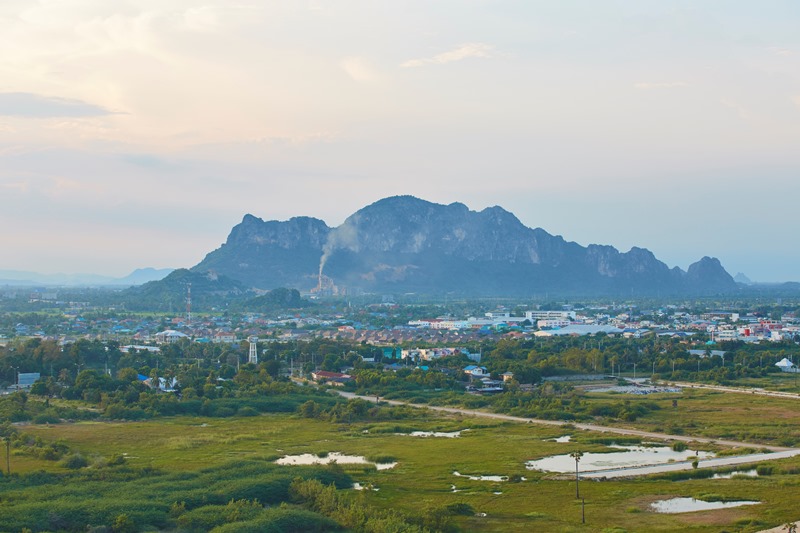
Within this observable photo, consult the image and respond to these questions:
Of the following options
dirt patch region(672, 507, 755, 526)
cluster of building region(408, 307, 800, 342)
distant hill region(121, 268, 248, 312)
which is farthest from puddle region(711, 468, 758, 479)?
distant hill region(121, 268, 248, 312)

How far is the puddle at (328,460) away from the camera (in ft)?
97.1

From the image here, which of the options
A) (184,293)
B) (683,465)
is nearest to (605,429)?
(683,465)

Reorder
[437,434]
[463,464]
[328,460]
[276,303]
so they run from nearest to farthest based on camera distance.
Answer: [463,464] → [328,460] → [437,434] → [276,303]

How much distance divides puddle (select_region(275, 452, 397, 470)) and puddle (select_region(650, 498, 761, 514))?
351 inches

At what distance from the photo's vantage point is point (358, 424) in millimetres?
38312

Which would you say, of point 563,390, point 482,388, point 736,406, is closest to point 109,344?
point 482,388

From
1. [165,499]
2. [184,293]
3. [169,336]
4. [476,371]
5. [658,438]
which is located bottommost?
[658,438]

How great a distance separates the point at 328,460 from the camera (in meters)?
30.4

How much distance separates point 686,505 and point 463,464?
7764 millimetres

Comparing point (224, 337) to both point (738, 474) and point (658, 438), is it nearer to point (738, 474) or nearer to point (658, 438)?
point (658, 438)

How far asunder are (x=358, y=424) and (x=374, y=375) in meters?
14.0

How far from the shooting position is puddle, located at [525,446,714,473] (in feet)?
96.6

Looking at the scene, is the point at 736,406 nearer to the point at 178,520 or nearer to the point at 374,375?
the point at 374,375

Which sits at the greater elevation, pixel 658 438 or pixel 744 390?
pixel 744 390
